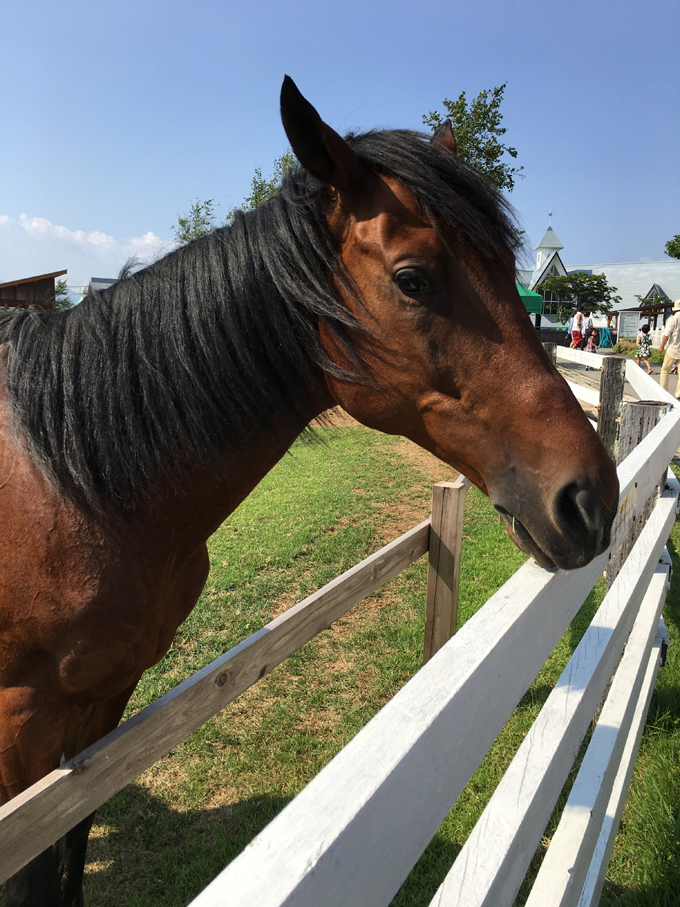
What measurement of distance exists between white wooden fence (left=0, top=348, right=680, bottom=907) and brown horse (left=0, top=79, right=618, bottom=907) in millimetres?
277

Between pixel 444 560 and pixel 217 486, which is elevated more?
pixel 217 486

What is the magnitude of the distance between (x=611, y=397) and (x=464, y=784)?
5139mm

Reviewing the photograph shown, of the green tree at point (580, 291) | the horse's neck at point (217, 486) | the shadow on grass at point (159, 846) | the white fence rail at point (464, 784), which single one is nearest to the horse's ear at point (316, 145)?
the horse's neck at point (217, 486)

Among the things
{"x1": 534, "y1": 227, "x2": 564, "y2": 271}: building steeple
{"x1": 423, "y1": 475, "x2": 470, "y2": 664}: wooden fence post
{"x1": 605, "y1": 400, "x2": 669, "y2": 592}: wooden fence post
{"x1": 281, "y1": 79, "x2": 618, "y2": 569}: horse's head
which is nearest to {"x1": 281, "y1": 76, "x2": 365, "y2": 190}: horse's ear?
{"x1": 281, "y1": 79, "x2": 618, "y2": 569}: horse's head

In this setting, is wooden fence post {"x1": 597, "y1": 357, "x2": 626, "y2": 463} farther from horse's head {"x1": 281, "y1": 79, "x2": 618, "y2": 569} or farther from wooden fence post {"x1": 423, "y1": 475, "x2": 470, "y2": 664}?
horse's head {"x1": 281, "y1": 79, "x2": 618, "y2": 569}

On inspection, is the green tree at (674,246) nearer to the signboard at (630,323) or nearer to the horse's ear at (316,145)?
the signboard at (630,323)

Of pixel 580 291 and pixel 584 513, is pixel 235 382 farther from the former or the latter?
pixel 580 291

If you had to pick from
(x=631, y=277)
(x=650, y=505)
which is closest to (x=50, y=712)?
(x=650, y=505)

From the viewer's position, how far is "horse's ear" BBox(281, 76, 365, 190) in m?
1.45

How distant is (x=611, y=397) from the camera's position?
17.2ft

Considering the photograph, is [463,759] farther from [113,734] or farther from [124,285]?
[124,285]

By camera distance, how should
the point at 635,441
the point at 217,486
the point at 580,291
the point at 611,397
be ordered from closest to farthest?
the point at 217,486
the point at 635,441
the point at 611,397
the point at 580,291

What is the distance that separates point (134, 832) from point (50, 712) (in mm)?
1526

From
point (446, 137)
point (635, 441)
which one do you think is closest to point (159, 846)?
point (446, 137)
